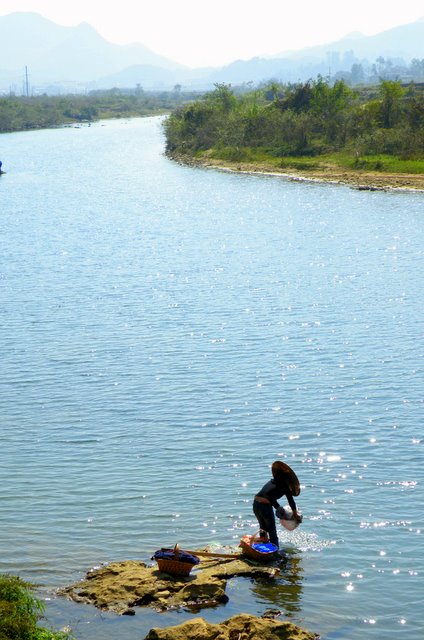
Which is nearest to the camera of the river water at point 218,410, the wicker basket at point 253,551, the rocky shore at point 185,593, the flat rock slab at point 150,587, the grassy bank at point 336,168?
the rocky shore at point 185,593

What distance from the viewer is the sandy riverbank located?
269 ft

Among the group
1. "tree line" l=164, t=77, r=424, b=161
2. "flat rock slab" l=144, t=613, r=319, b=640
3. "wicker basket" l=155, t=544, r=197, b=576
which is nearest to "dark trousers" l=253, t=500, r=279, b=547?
"wicker basket" l=155, t=544, r=197, b=576

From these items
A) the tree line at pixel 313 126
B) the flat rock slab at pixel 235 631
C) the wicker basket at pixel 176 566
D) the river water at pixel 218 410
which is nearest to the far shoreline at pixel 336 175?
the tree line at pixel 313 126

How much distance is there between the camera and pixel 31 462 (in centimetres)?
2347

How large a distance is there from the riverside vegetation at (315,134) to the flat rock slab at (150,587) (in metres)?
70.1

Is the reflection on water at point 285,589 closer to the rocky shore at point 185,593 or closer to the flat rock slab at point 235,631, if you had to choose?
the rocky shore at point 185,593

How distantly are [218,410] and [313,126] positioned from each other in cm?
8266

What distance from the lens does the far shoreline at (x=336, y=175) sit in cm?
8175

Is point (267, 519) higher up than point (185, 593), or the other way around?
point (267, 519)

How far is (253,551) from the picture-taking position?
Result: 58.0 feet

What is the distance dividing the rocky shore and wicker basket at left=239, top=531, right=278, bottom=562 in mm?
109

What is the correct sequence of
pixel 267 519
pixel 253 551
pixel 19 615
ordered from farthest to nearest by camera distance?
pixel 267 519 < pixel 253 551 < pixel 19 615

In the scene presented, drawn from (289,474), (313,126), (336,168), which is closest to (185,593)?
(289,474)

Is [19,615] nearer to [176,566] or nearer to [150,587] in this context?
[150,587]
